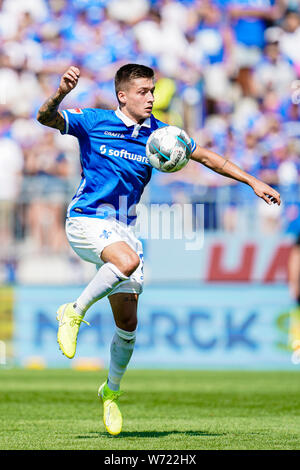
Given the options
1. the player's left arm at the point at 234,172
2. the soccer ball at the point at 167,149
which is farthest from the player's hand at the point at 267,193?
the soccer ball at the point at 167,149

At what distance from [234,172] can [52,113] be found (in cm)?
157

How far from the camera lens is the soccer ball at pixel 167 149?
23.3 feet

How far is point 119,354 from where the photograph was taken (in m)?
7.58

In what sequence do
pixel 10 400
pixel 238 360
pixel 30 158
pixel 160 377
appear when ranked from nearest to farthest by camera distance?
pixel 10 400, pixel 160 377, pixel 238 360, pixel 30 158

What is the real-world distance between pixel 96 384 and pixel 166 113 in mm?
7341

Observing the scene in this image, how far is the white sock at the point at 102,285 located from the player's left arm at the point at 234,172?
1.25 metres

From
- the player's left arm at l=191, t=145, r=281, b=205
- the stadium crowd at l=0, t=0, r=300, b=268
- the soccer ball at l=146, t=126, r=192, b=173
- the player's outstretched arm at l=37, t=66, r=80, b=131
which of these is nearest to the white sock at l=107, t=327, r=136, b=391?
the soccer ball at l=146, t=126, r=192, b=173

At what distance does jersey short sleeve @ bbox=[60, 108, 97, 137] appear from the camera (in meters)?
7.51

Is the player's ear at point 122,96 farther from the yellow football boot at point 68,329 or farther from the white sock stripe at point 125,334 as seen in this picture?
the white sock stripe at point 125,334

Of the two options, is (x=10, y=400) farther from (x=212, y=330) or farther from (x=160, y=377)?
(x=212, y=330)

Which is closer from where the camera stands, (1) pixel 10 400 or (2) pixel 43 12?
(1) pixel 10 400
